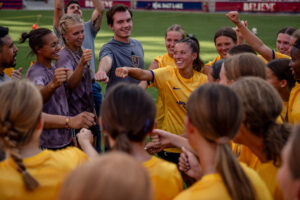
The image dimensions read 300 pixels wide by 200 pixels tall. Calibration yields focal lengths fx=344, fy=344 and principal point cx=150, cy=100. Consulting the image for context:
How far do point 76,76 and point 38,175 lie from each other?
221 centimetres

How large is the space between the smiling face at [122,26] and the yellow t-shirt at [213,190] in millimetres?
3901

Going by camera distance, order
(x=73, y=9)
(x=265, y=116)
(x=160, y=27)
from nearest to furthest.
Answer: (x=265, y=116)
(x=73, y=9)
(x=160, y=27)

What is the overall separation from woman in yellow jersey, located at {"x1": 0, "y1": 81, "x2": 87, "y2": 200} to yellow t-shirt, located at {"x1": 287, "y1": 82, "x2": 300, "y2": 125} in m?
2.42

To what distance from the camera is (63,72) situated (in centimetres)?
393

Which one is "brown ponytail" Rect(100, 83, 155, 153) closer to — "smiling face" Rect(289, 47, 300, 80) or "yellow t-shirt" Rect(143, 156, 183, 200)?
"yellow t-shirt" Rect(143, 156, 183, 200)

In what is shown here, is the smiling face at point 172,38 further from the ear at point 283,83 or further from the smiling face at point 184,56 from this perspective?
the ear at point 283,83

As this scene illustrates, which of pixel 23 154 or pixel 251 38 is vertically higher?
pixel 251 38

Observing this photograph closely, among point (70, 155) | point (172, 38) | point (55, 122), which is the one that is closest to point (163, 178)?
point (70, 155)

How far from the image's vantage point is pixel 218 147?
217 centimetres

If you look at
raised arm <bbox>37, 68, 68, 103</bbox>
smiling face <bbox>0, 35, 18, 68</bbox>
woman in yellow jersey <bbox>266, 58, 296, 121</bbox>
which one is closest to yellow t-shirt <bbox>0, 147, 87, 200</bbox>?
raised arm <bbox>37, 68, 68, 103</bbox>

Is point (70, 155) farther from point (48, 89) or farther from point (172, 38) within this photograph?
point (172, 38)

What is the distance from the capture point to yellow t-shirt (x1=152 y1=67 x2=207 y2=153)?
459 centimetres

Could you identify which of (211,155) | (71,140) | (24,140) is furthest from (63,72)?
(211,155)

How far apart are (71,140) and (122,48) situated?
1.86 meters
